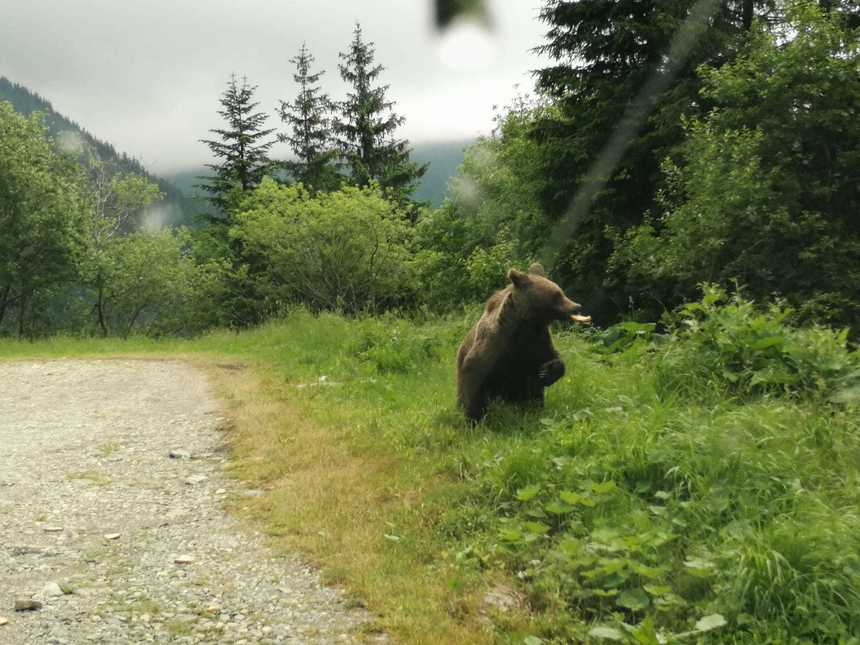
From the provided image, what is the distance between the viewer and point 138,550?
4.52 metres

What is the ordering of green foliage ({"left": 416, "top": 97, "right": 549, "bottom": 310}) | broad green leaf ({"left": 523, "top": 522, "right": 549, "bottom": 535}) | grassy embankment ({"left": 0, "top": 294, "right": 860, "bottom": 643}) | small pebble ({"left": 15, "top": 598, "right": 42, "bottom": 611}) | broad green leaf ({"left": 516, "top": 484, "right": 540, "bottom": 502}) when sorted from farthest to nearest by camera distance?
green foliage ({"left": 416, "top": 97, "right": 549, "bottom": 310})
broad green leaf ({"left": 516, "top": 484, "right": 540, "bottom": 502})
broad green leaf ({"left": 523, "top": 522, "right": 549, "bottom": 535})
small pebble ({"left": 15, "top": 598, "right": 42, "bottom": 611})
grassy embankment ({"left": 0, "top": 294, "right": 860, "bottom": 643})

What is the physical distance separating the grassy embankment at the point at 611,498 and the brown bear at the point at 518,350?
0.75ft

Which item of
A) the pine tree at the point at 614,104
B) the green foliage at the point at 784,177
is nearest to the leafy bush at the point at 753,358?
the green foliage at the point at 784,177

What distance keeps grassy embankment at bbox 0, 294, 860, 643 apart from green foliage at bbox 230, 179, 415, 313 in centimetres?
1293

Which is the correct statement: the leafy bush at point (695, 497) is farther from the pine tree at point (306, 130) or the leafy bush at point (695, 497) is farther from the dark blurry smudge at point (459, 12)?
the pine tree at point (306, 130)

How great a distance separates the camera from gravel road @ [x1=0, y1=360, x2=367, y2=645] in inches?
138

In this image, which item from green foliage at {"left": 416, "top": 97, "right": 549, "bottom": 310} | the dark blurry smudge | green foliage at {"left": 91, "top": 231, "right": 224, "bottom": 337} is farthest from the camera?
green foliage at {"left": 91, "top": 231, "right": 224, "bottom": 337}

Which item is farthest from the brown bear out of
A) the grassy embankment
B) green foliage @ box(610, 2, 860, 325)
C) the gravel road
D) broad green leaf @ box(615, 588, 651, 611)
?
green foliage @ box(610, 2, 860, 325)

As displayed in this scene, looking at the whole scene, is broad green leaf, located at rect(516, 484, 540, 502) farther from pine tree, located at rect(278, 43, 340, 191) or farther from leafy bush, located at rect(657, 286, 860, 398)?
pine tree, located at rect(278, 43, 340, 191)

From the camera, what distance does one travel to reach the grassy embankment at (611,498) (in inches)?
125

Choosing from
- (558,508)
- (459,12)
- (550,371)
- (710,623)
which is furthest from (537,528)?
(459,12)

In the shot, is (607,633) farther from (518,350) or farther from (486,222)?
(486,222)

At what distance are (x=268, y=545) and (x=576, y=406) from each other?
3.07 metres

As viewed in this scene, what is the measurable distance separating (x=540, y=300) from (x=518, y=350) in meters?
Answer: 0.54
